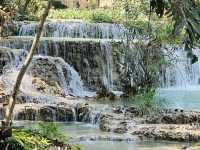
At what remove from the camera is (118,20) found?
61.3ft

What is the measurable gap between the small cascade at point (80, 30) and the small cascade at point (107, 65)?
3031 mm

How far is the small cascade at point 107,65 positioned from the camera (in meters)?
18.9

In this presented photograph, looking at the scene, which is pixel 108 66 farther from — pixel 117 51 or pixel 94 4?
pixel 94 4

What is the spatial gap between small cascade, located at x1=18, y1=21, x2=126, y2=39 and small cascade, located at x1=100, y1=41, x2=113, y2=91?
3.03 m

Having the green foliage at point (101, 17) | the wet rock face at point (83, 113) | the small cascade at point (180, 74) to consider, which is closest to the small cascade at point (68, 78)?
the small cascade at point (180, 74)

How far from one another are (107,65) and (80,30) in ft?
13.7

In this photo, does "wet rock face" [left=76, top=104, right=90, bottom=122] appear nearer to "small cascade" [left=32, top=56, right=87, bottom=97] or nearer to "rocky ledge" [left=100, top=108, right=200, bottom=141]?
"rocky ledge" [left=100, top=108, right=200, bottom=141]

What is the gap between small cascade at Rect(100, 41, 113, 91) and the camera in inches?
745

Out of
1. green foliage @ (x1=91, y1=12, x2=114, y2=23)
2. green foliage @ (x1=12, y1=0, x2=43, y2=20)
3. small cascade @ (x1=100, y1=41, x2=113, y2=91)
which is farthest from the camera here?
green foliage @ (x1=91, y1=12, x2=114, y2=23)

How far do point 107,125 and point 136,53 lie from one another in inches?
319

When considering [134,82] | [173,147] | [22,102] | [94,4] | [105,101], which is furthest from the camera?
[94,4]

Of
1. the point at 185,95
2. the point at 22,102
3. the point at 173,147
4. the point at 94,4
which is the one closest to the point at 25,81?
the point at 22,102

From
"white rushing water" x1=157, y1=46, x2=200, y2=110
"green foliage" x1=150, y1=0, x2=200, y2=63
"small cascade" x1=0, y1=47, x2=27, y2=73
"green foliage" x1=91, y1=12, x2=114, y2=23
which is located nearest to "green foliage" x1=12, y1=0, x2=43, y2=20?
"small cascade" x1=0, y1=47, x2=27, y2=73

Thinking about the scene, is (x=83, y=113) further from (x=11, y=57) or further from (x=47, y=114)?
(x=11, y=57)
